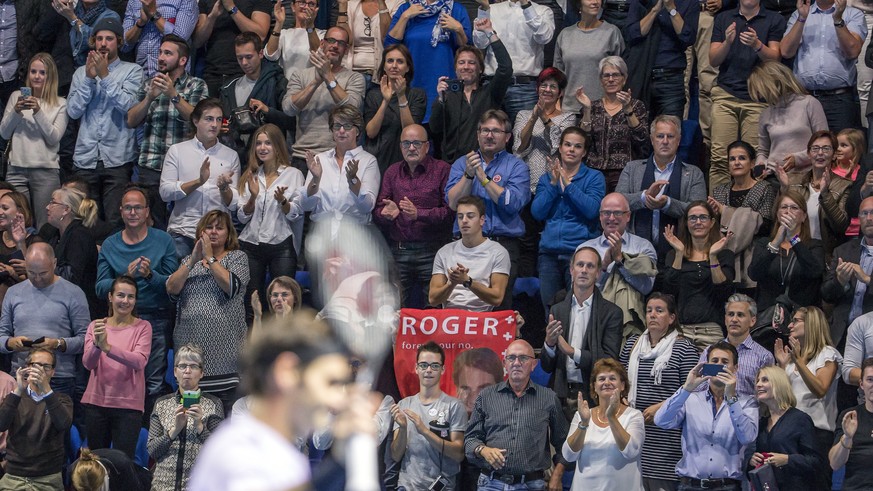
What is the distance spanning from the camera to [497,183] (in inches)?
449

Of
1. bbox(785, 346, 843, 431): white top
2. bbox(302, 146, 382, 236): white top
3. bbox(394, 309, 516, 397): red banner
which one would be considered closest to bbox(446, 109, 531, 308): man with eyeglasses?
bbox(394, 309, 516, 397): red banner

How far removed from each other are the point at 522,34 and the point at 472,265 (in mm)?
2787

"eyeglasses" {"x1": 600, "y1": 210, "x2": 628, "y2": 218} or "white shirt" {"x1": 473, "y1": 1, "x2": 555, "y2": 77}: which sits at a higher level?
"white shirt" {"x1": 473, "y1": 1, "x2": 555, "y2": 77}

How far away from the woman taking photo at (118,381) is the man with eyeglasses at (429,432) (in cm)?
229

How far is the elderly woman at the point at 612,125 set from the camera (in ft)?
38.4

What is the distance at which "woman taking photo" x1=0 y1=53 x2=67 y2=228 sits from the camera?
42.4 feet

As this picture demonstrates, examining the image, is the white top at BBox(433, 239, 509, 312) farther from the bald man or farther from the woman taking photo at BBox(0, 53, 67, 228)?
the woman taking photo at BBox(0, 53, 67, 228)

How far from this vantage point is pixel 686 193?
37.2ft

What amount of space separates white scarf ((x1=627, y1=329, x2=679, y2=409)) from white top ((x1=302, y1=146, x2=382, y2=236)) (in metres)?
2.68

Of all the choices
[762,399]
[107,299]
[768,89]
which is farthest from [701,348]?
[107,299]

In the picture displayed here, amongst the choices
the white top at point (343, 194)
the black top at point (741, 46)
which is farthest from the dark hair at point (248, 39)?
the black top at point (741, 46)

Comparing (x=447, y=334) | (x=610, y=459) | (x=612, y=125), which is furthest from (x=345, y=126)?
(x=610, y=459)

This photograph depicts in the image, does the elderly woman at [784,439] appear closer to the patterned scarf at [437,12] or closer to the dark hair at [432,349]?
the dark hair at [432,349]

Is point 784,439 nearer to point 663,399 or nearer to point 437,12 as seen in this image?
point 663,399
